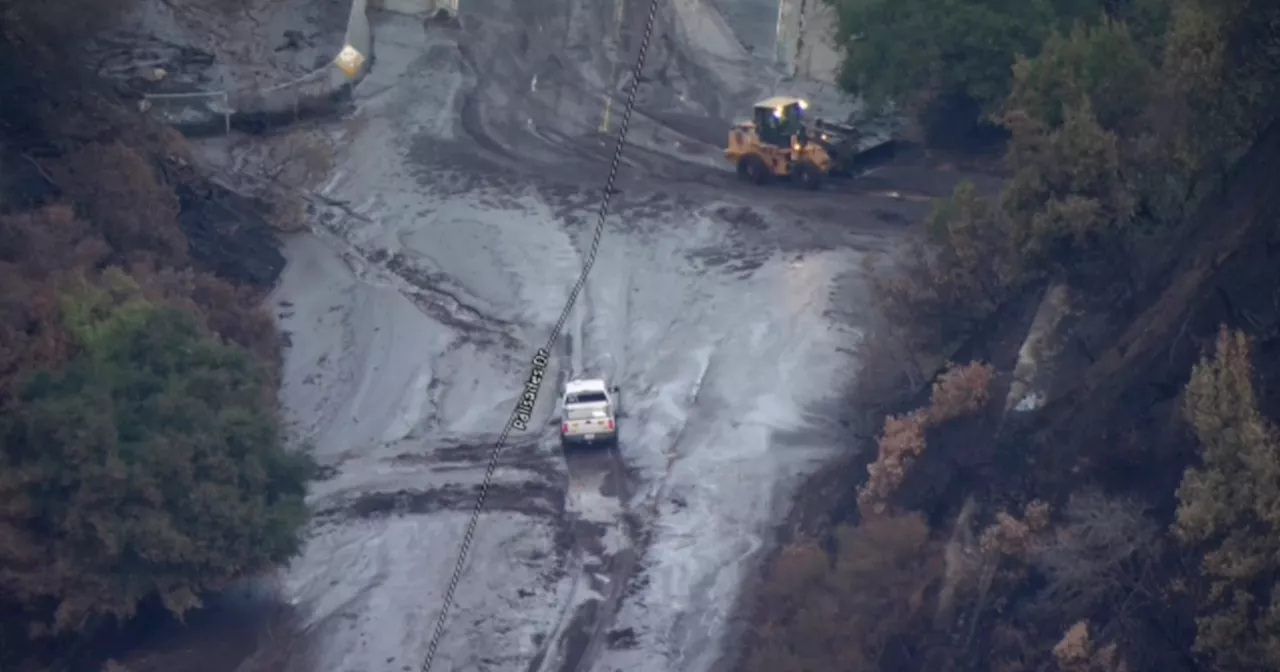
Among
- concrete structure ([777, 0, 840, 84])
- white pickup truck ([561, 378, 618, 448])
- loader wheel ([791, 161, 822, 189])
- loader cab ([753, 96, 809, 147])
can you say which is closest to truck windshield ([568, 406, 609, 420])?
white pickup truck ([561, 378, 618, 448])

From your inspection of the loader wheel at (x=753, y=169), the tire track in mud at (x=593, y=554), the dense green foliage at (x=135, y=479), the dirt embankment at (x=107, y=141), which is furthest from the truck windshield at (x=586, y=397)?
the loader wheel at (x=753, y=169)

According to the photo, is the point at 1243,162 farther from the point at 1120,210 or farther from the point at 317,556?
the point at 317,556

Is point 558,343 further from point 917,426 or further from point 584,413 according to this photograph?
point 917,426

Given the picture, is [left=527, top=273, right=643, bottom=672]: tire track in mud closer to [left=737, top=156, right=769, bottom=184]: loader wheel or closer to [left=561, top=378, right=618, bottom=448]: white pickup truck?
[left=561, top=378, right=618, bottom=448]: white pickup truck

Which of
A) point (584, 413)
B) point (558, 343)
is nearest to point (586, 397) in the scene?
point (584, 413)

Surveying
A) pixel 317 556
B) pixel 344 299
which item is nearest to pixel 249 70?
pixel 344 299

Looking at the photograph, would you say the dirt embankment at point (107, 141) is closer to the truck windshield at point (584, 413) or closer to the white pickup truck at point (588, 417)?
the white pickup truck at point (588, 417)
